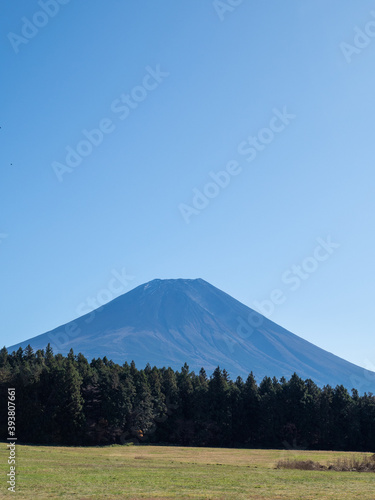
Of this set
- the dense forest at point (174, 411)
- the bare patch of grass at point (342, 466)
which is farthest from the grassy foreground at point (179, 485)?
the dense forest at point (174, 411)

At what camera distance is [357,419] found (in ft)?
246

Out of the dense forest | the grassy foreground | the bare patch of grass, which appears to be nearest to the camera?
the grassy foreground

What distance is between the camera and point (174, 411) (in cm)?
7950

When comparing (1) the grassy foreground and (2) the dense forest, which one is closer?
(1) the grassy foreground

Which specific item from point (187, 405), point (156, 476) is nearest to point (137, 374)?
point (187, 405)

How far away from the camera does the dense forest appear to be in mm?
68312

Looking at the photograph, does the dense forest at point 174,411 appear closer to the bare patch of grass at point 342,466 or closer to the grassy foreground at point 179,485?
the grassy foreground at point 179,485

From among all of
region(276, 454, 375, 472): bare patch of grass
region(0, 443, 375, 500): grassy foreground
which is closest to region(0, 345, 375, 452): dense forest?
region(0, 443, 375, 500): grassy foreground

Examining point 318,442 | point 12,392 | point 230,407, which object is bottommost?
point 318,442

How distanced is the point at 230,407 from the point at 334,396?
17.8 meters

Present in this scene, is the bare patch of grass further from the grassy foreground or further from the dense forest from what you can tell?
the dense forest

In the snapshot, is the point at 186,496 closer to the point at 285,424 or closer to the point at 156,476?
the point at 156,476

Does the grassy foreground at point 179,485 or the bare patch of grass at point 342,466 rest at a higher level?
the grassy foreground at point 179,485

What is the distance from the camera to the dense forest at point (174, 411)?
6831cm
